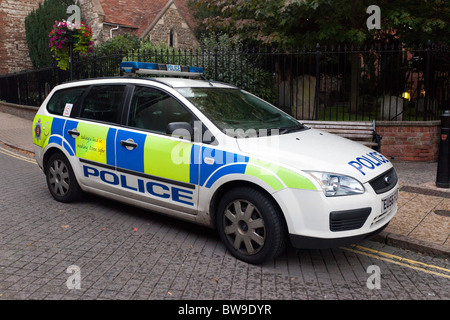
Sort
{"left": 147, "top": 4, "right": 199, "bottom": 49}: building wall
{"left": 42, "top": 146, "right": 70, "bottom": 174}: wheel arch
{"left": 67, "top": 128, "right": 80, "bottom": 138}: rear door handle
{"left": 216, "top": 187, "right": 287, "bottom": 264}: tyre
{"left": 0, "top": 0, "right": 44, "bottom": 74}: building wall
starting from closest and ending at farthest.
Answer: {"left": 216, "top": 187, "right": 287, "bottom": 264}: tyre → {"left": 67, "top": 128, "right": 80, "bottom": 138}: rear door handle → {"left": 42, "top": 146, "right": 70, "bottom": 174}: wheel arch → {"left": 0, "top": 0, "right": 44, "bottom": 74}: building wall → {"left": 147, "top": 4, "right": 199, "bottom": 49}: building wall

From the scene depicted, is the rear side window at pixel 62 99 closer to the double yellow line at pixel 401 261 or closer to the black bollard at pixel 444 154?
the double yellow line at pixel 401 261

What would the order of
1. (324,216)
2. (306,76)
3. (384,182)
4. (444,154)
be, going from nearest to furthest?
(324,216)
(384,182)
(444,154)
(306,76)

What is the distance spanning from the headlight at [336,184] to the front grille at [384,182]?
231 mm

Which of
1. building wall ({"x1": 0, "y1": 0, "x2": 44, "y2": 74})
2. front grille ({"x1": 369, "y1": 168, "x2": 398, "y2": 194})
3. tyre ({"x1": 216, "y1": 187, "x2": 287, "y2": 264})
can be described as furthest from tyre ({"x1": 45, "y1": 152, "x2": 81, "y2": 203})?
building wall ({"x1": 0, "y1": 0, "x2": 44, "y2": 74})

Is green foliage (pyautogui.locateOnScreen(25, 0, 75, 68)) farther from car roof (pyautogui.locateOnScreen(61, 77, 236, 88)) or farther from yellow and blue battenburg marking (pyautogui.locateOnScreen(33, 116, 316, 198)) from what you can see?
yellow and blue battenburg marking (pyautogui.locateOnScreen(33, 116, 316, 198))

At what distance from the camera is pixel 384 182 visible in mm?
4156

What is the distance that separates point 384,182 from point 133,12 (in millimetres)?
27562

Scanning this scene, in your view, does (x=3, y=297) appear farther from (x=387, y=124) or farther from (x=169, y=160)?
(x=387, y=124)

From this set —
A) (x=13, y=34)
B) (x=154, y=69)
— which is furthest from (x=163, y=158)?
(x=13, y=34)

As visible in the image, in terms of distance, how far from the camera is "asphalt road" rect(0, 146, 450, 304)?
357 cm

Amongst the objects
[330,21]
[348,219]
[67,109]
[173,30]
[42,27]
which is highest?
[173,30]

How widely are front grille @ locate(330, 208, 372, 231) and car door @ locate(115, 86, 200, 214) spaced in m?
1.43

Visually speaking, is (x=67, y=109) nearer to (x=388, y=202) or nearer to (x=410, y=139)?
(x=388, y=202)
